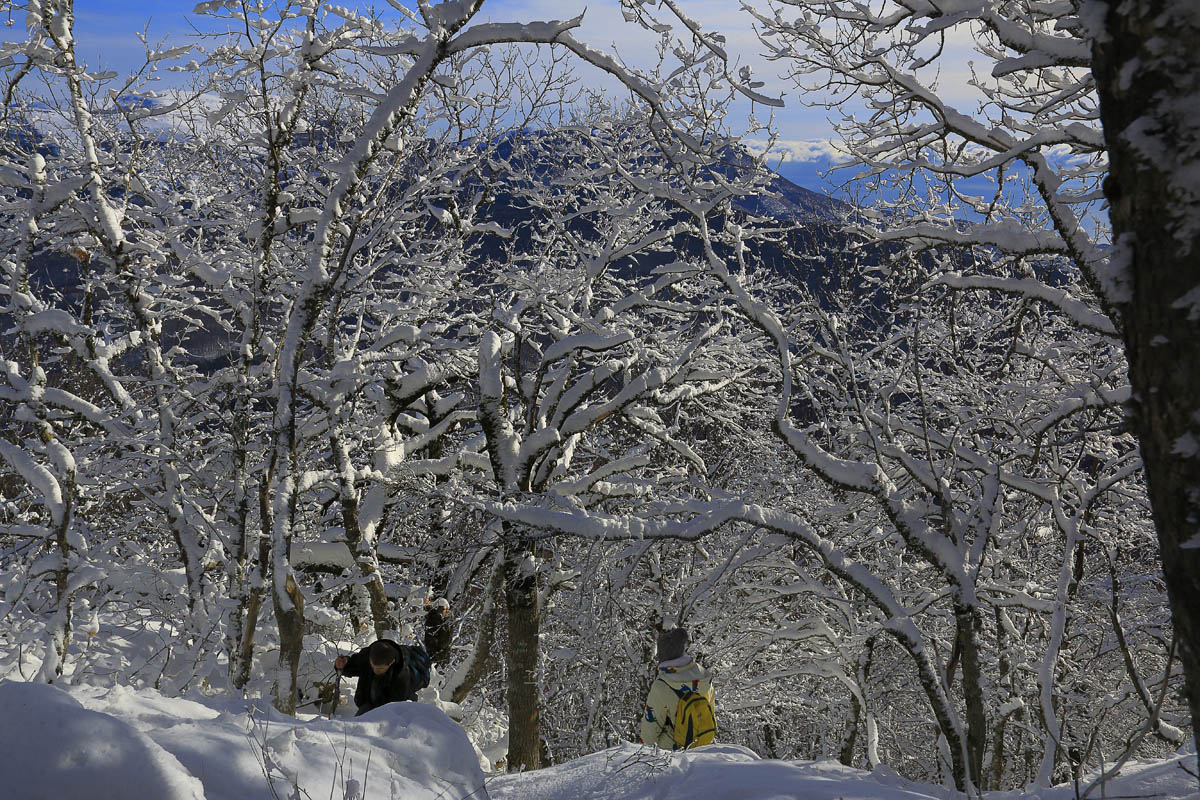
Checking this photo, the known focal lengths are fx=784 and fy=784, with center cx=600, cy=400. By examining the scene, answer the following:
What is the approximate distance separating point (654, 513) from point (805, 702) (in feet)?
33.4

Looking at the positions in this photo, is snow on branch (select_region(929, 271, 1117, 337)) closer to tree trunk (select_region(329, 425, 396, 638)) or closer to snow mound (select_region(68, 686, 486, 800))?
snow mound (select_region(68, 686, 486, 800))

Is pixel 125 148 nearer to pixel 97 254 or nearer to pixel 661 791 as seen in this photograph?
pixel 97 254

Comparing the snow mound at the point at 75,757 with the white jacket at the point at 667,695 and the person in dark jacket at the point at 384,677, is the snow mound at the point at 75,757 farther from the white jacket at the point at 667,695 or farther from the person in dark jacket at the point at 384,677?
the white jacket at the point at 667,695

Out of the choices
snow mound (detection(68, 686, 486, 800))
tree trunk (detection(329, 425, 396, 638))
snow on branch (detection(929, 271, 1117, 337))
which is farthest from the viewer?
tree trunk (detection(329, 425, 396, 638))

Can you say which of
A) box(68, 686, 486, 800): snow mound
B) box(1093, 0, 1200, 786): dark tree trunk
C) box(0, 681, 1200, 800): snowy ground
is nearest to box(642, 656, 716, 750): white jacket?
box(0, 681, 1200, 800): snowy ground

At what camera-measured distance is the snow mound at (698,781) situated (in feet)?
11.2

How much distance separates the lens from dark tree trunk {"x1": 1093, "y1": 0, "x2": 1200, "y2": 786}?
60.2 inches

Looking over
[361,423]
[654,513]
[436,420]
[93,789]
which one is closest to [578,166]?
[436,420]

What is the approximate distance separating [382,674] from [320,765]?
2.37 m

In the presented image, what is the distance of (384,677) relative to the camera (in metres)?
5.24

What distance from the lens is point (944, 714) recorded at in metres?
6.22

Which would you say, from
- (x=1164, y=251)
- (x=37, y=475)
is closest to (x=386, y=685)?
(x=37, y=475)

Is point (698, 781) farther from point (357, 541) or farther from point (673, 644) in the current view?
point (357, 541)

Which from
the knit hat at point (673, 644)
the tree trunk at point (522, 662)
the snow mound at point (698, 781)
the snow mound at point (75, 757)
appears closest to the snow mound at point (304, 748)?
the snow mound at point (75, 757)
